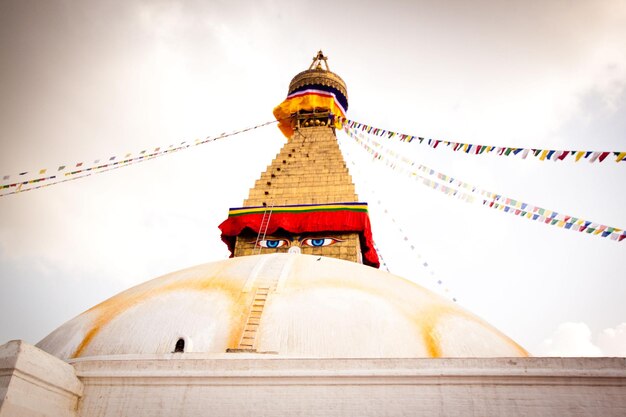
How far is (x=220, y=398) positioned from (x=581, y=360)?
105 inches

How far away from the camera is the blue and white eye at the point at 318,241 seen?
1165cm

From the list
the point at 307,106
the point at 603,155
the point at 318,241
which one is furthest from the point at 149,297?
the point at 307,106

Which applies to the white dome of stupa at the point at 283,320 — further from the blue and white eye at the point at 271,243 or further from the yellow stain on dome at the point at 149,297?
the blue and white eye at the point at 271,243

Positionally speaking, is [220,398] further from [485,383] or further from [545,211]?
[545,211]

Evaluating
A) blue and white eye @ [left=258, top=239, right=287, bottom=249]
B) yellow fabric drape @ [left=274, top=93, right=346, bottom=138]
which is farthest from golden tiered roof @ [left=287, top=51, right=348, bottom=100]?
blue and white eye @ [left=258, top=239, right=287, bottom=249]

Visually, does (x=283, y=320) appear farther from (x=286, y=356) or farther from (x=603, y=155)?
(x=603, y=155)

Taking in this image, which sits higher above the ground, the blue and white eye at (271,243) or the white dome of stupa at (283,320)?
the blue and white eye at (271,243)

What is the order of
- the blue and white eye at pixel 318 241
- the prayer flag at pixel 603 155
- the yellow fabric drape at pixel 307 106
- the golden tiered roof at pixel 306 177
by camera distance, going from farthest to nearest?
the yellow fabric drape at pixel 307 106 → the golden tiered roof at pixel 306 177 → the blue and white eye at pixel 318 241 → the prayer flag at pixel 603 155

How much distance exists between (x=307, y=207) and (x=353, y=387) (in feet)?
29.9

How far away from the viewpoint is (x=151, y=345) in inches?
168

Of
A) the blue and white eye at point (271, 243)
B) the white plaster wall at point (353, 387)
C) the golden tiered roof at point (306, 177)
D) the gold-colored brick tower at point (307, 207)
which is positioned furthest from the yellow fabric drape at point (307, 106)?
the white plaster wall at point (353, 387)

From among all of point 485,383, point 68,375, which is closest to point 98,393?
point 68,375

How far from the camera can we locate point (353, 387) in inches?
134

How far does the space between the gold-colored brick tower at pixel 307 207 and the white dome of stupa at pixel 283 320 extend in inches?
182
